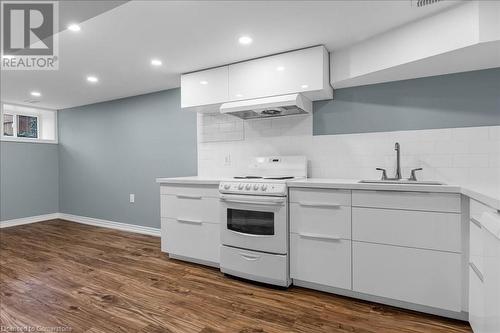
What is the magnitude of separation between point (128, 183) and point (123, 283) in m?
2.20

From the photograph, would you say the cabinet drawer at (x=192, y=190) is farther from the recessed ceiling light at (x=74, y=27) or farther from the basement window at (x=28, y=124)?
the basement window at (x=28, y=124)

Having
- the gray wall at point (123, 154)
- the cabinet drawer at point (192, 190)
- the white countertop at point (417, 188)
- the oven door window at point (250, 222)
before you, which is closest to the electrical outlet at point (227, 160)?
the gray wall at point (123, 154)

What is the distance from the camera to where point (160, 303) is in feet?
6.83

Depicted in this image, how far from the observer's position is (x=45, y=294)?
224 centimetres

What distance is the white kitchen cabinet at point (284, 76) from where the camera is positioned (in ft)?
7.93

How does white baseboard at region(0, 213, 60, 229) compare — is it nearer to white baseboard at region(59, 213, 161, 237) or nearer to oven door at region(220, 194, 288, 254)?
white baseboard at region(59, 213, 161, 237)

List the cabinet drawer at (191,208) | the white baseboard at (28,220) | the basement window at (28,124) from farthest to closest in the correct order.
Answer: the basement window at (28,124), the white baseboard at (28,220), the cabinet drawer at (191,208)

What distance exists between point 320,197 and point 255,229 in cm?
64

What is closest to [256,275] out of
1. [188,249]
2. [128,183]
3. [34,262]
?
[188,249]

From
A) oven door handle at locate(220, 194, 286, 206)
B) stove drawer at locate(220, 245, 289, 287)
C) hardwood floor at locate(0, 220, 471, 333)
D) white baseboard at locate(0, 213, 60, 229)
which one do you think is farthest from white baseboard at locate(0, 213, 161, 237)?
oven door handle at locate(220, 194, 286, 206)

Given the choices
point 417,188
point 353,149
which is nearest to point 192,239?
point 353,149

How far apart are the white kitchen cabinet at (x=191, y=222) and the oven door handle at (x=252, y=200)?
21cm

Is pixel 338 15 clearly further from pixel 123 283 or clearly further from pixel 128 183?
pixel 128 183

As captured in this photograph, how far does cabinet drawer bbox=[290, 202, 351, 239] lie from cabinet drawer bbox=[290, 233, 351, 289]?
0.06m
